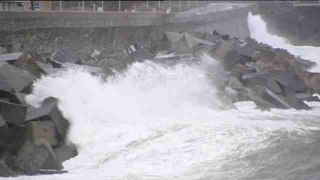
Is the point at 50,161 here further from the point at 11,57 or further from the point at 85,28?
the point at 85,28

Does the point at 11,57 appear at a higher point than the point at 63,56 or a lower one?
higher

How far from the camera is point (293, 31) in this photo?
35.9 meters

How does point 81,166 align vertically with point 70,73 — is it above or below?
below

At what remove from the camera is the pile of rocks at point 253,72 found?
15969mm

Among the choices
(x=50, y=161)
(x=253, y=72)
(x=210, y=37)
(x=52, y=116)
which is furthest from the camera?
(x=210, y=37)

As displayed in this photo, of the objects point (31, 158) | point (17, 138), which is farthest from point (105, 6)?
point (31, 158)

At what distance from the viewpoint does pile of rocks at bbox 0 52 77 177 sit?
9.46 m

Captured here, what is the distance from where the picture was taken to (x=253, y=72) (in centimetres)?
1803

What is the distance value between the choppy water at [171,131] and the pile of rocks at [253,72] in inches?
19.3

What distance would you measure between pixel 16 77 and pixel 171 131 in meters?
3.57

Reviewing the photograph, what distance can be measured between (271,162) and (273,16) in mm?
29179

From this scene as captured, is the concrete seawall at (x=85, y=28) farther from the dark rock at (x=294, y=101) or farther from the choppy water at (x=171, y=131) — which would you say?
the dark rock at (x=294, y=101)

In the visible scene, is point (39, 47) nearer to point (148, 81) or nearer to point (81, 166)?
point (148, 81)

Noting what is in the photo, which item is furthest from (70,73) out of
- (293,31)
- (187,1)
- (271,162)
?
(187,1)
